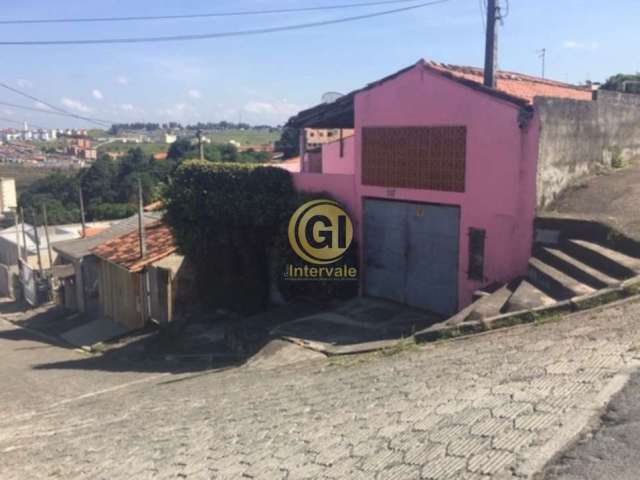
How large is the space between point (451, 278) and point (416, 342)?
3.49 m

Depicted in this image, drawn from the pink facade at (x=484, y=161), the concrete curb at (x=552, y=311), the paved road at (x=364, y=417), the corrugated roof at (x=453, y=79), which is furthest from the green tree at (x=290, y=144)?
the concrete curb at (x=552, y=311)

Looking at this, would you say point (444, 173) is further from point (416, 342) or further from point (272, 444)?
point (272, 444)

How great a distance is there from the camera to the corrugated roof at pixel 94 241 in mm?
19438

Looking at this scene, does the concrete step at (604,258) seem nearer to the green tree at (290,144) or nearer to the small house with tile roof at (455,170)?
the small house with tile roof at (455,170)

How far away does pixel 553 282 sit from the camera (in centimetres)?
823

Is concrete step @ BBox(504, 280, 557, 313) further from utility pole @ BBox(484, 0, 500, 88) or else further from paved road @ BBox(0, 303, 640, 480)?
utility pole @ BBox(484, 0, 500, 88)

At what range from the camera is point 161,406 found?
746 centimetres

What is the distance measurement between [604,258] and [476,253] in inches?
99.8

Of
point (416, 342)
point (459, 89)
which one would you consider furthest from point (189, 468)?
point (459, 89)

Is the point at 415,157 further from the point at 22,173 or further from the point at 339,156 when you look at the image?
the point at 22,173

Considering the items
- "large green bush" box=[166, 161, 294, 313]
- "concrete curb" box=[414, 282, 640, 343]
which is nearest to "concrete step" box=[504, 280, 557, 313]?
"concrete curb" box=[414, 282, 640, 343]

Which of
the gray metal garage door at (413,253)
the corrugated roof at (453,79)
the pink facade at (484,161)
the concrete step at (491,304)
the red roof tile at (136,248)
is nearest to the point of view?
the concrete step at (491,304)

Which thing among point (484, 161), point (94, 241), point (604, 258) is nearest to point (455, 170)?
point (484, 161)

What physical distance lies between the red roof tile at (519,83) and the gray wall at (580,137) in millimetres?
757
